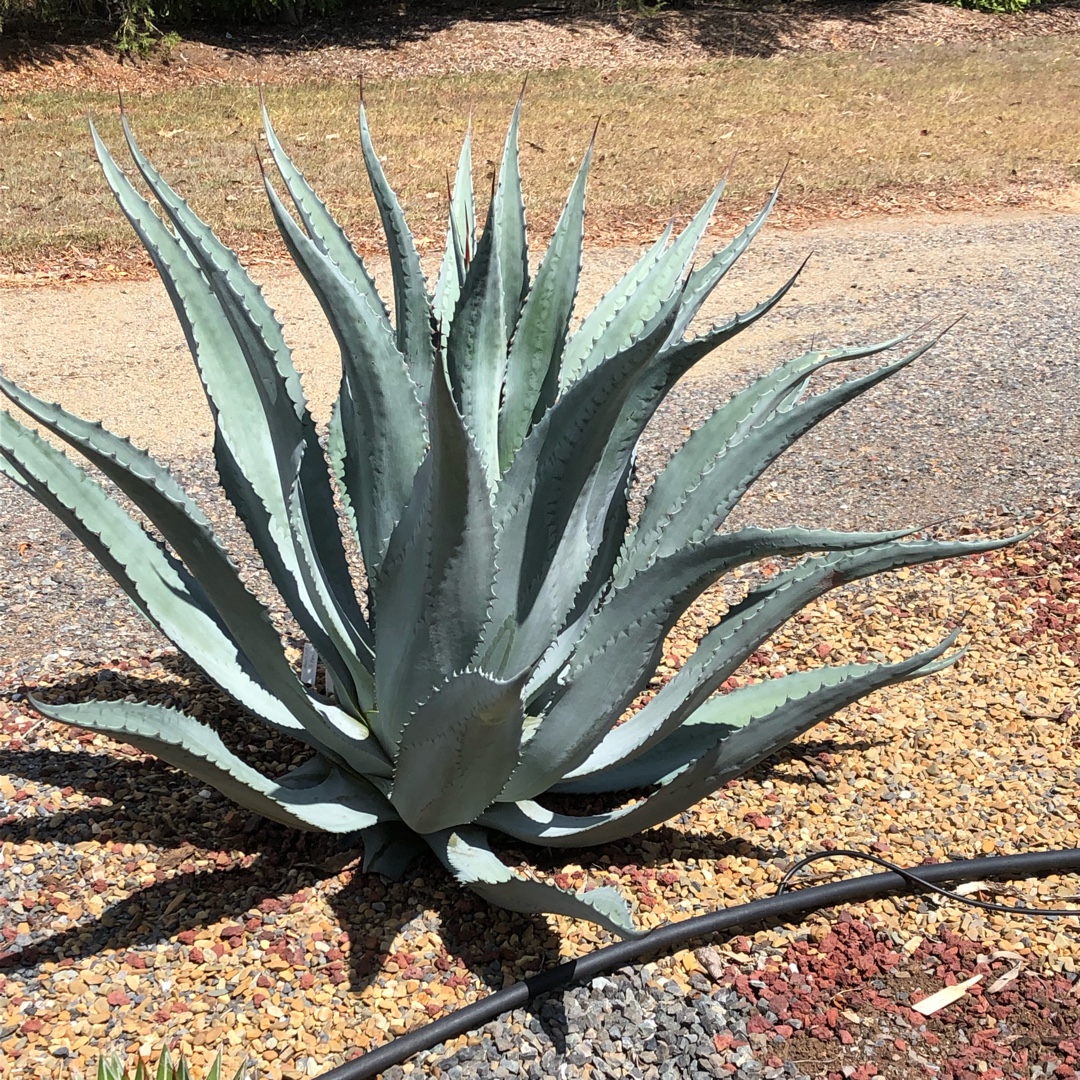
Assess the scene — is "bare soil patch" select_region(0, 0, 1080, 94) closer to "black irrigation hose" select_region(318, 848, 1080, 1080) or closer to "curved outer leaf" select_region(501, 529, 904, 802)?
"curved outer leaf" select_region(501, 529, 904, 802)

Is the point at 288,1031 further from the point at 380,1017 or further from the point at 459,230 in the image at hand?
the point at 459,230

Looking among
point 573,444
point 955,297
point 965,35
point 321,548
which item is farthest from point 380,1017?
point 965,35

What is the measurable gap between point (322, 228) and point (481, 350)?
17.1 inches

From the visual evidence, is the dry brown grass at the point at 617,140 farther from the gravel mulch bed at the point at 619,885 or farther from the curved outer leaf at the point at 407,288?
the curved outer leaf at the point at 407,288

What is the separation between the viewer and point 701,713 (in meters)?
2.67

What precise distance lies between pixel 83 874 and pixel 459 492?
123 cm

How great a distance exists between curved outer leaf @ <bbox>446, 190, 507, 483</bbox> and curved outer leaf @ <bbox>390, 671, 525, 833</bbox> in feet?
1.63

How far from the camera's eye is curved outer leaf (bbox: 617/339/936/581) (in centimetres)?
225

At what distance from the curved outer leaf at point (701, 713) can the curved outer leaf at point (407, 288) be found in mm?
800

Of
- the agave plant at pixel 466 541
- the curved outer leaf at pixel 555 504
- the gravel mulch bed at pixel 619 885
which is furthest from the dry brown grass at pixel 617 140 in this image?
the curved outer leaf at pixel 555 504

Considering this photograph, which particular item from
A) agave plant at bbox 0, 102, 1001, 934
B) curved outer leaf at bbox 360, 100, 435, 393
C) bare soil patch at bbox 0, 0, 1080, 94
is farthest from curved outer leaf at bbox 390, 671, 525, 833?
bare soil patch at bbox 0, 0, 1080, 94

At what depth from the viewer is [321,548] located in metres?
2.45

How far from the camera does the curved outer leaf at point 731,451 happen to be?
225 cm

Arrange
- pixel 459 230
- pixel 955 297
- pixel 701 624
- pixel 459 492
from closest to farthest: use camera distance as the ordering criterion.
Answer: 1. pixel 459 492
2. pixel 459 230
3. pixel 701 624
4. pixel 955 297
